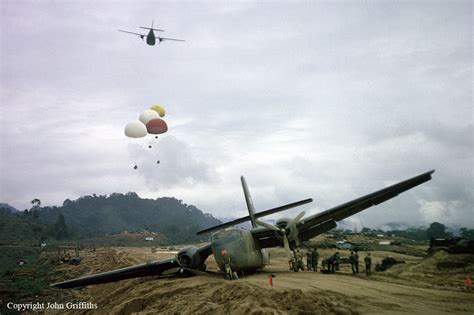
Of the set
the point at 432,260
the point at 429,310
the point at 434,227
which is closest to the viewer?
the point at 429,310

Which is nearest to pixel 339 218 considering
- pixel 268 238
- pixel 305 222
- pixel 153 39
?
pixel 305 222

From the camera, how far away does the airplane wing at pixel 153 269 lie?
749 inches

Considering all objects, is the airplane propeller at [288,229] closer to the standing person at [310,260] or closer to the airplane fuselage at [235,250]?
the airplane fuselage at [235,250]

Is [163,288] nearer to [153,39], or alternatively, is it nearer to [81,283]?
[81,283]

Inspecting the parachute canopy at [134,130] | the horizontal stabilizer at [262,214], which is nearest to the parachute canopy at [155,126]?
the parachute canopy at [134,130]

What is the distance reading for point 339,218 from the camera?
63.7ft

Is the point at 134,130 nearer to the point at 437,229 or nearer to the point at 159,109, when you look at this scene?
the point at 159,109

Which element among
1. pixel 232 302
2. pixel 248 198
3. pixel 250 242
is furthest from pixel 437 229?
pixel 232 302

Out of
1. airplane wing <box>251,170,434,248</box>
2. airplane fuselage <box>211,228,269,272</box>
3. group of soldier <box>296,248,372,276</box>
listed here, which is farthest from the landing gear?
group of soldier <box>296,248,372,276</box>

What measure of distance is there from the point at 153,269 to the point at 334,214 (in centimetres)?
1140

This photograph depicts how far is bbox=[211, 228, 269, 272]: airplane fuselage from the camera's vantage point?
696 inches

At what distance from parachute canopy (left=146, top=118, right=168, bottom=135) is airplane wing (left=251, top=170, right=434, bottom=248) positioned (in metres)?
17.0

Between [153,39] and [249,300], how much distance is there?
3636 centimetres

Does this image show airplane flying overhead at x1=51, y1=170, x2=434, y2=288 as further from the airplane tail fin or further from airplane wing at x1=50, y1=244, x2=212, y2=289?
the airplane tail fin
